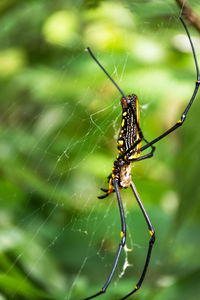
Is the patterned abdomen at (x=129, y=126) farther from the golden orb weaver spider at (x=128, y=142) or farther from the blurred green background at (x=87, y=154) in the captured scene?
the blurred green background at (x=87, y=154)

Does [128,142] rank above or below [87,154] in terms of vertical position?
above

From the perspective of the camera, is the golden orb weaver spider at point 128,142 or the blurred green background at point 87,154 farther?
the blurred green background at point 87,154

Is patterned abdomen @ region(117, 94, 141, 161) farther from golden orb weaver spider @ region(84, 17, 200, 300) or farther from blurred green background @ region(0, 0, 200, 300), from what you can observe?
blurred green background @ region(0, 0, 200, 300)

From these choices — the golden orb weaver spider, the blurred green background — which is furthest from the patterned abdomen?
the blurred green background

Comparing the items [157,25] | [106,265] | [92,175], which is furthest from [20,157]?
[157,25]

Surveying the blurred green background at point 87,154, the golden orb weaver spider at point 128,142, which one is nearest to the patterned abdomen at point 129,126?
the golden orb weaver spider at point 128,142

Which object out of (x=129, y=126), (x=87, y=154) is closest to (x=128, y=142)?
(x=129, y=126)

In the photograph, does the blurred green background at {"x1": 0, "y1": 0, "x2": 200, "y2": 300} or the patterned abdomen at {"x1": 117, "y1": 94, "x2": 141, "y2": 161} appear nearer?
the patterned abdomen at {"x1": 117, "y1": 94, "x2": 141, "y2": 161}

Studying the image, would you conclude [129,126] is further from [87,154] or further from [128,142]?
[87,154]
